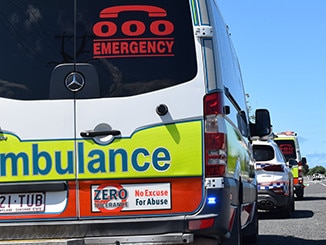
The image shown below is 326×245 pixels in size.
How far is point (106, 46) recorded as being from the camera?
19.9ft

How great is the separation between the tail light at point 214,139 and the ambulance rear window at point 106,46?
0.26 meters

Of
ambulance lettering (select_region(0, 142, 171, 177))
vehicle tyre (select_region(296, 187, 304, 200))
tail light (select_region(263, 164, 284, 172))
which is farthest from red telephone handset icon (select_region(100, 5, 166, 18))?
vehicle tyre (select_region(296, 187, 304, 200))

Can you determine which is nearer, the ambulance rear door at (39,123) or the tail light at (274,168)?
the ambulance rear door at (39,123)

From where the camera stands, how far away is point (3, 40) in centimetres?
620

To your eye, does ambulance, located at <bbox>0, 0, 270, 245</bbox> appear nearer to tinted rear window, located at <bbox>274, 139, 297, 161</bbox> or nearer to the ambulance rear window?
the ambulance rear window

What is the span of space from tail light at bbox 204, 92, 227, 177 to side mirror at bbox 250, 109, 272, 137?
3320 mm

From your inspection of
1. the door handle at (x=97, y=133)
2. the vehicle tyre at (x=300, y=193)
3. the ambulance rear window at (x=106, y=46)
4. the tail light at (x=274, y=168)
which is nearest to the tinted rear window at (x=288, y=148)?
the vehicle tyre at (x=300, y=193)

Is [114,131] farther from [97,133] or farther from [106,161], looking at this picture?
[106,161]

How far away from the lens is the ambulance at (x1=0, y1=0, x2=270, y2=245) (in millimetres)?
5980

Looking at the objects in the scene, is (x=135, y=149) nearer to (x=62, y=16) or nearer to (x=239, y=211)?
(x=62, y=16)

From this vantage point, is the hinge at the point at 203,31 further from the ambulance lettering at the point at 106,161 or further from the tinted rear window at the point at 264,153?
the tinted rear window at the point at 264,153

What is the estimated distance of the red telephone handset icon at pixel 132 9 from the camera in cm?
609

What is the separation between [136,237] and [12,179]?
101cm

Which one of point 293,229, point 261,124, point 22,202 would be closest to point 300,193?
point 293,229
